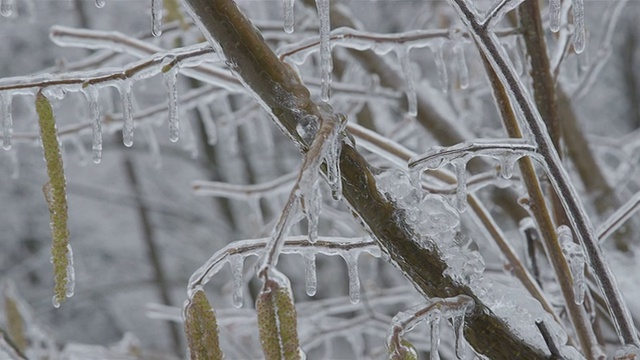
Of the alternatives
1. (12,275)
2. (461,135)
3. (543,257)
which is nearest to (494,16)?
(543,257)

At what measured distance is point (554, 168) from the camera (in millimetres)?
547

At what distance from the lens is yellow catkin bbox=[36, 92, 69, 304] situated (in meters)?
0.54

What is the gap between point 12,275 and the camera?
20.6 ft

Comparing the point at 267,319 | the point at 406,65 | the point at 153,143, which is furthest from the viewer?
the point at 153,143

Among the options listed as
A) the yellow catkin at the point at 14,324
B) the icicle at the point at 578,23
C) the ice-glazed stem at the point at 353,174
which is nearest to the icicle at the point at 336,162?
the ice-glazed stem at the point at 353,174

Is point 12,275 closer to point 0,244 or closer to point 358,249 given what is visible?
point 0,244

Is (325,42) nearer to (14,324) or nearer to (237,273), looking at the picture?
(237,273)

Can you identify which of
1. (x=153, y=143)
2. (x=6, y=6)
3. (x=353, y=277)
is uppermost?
(x=153, y=143)

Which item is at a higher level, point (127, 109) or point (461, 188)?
point (127, 109)

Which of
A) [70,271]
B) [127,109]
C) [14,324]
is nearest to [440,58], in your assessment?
[127,109]

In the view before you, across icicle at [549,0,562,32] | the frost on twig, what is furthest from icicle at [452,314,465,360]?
icicle at [549,0,562,32]

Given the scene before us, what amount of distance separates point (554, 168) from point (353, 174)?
0.52 feet

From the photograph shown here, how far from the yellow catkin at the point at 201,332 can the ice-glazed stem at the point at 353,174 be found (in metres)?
0.13

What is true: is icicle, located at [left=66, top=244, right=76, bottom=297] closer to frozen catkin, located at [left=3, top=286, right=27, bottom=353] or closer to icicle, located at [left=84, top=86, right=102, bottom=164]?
icicle, located at [left=84, top=86, right=102, bottom=164]
